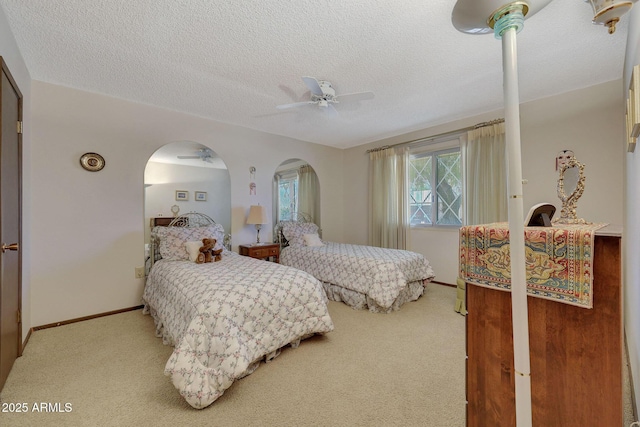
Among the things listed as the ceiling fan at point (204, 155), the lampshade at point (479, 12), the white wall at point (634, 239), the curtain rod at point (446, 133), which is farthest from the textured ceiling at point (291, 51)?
the lampshade at point (479, 12)

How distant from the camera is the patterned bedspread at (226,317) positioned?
1.60 metres

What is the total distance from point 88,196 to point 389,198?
3.95 meters

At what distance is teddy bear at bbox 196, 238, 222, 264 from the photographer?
112 inches

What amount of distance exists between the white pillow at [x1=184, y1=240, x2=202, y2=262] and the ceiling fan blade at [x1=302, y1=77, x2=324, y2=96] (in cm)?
204

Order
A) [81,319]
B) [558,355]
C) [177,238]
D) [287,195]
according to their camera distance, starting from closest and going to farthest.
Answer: [558,355]
[81,319]
[177,238]
[287,195]

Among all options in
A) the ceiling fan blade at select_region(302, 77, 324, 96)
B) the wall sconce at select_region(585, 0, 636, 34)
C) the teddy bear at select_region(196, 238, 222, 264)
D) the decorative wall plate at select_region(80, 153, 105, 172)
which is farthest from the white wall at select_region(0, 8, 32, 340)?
the wall sconce at select_region(585, 0, 636, 34)

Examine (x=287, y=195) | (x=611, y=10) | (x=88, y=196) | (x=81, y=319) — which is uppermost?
(x=611, y=10)

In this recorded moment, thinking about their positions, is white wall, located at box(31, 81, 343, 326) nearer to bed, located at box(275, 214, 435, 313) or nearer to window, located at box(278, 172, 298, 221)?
window, located at box(278, 172, 298, 221)

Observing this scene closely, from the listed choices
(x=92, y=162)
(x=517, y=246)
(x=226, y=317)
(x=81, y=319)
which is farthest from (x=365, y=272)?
(x=92, y=162)

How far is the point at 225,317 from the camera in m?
1.76

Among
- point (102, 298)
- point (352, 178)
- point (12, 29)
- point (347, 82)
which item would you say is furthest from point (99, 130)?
point (352, 178)

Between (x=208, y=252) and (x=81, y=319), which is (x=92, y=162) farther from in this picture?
(x=81, y=319)

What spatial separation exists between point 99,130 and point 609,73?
5.13 m

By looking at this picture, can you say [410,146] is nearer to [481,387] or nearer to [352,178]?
[352,178]
